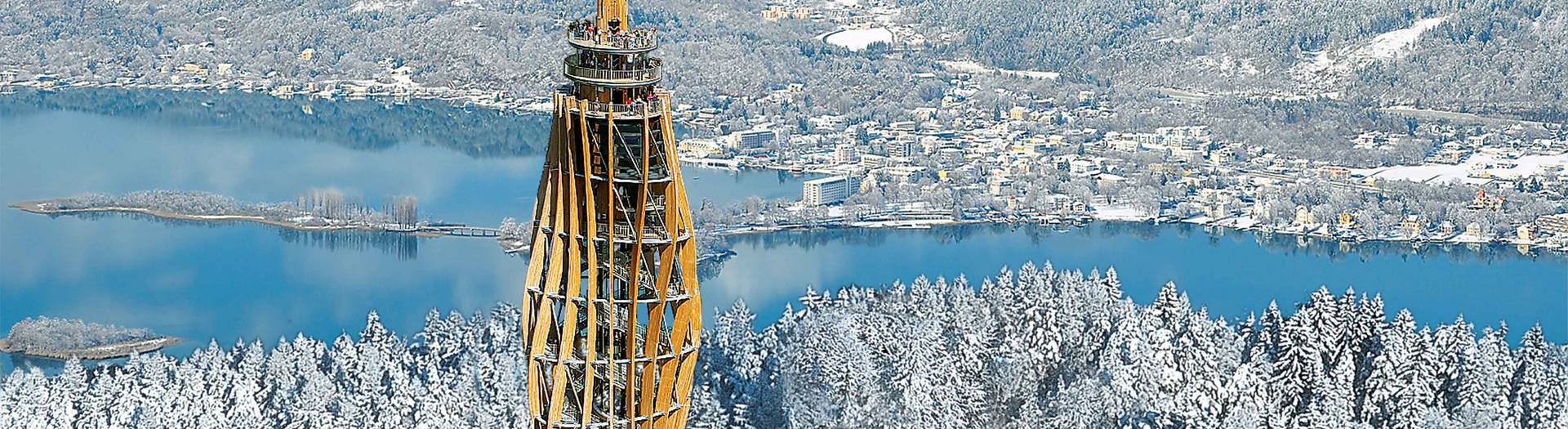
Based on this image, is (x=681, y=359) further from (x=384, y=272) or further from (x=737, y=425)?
(x=384, y=272)

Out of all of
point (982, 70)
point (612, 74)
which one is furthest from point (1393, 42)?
point (612, 74)

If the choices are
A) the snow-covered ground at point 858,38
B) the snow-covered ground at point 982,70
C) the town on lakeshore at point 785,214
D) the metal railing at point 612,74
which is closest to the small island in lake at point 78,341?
the town on lakeshore at point 785,214

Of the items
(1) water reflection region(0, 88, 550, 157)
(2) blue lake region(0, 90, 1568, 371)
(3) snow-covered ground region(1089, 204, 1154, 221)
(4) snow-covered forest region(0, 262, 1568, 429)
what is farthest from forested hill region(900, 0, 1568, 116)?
(4) snow-covered forest region(0, 262, 1568, 429)

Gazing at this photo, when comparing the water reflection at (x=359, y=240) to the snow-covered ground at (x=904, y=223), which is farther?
the snow-covered ground at (x=904, y=223)

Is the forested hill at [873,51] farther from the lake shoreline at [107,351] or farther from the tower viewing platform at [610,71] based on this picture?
the tower viewing platform at [610,71]

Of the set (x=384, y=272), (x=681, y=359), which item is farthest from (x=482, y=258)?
(x=681, y=359)

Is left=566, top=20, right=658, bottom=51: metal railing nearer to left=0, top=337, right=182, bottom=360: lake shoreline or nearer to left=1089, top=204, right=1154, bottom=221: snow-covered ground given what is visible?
left=0, top=337, right=182, bottom=360: lake shoreline
